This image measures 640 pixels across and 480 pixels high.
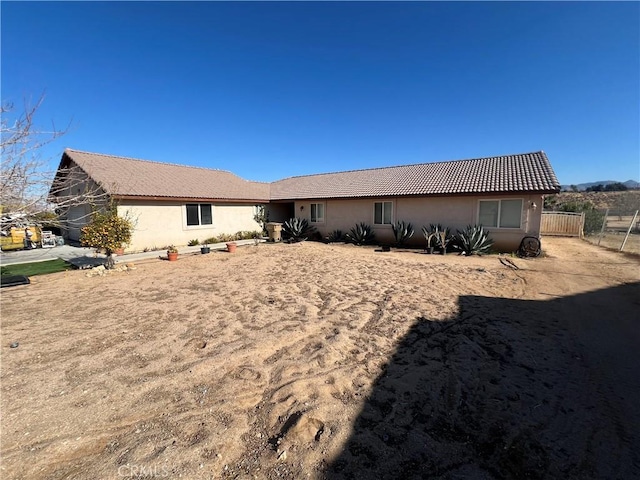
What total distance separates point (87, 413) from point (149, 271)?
7402mm

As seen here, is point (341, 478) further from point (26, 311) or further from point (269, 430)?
point (26, 311)

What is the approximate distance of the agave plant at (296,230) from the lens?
17.7 metres

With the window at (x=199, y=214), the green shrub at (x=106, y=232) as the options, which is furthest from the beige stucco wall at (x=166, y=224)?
the green shrub at (x=106, y=232)

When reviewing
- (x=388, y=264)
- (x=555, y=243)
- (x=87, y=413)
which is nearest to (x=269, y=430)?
(x=87, y=413)

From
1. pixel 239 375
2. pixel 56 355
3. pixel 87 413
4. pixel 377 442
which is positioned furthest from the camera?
pixel 56 355

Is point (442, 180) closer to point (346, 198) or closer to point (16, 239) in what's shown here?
point (346, 198)

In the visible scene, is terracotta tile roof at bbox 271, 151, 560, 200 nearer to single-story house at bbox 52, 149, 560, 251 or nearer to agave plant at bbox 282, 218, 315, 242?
single-story house at bbox 52, 149, 560, 251

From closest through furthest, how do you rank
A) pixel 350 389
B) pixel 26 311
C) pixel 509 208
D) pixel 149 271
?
pixel 350 389 → pixel 26 311 → pixel 149 271 → pixel 509 208

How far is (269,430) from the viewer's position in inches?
107

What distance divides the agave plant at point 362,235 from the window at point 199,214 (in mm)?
8487

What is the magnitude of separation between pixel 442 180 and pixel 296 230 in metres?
8.78

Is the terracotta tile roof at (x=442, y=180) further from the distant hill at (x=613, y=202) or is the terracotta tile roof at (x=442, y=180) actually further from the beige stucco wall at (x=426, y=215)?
the distant hill at (x=613, y=202)

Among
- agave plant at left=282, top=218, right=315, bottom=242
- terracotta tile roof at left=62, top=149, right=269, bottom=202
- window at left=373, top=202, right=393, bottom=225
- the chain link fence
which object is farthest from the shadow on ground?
agave plant at left=282, top=218, right=315, bottom=242

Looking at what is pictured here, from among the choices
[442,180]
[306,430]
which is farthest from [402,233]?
[306,430]
